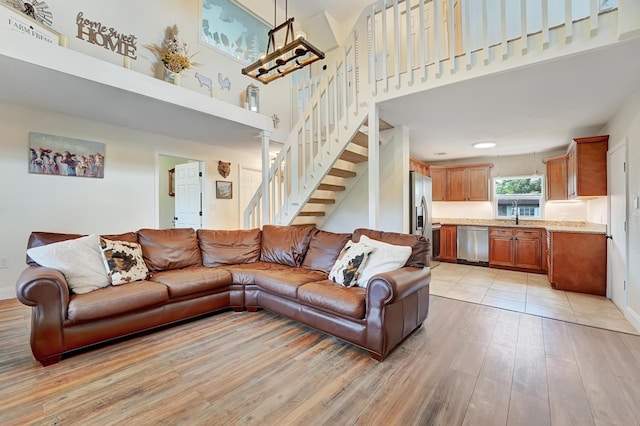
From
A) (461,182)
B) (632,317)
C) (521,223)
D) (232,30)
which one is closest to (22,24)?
(232,30)

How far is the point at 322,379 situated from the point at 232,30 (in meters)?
5.66

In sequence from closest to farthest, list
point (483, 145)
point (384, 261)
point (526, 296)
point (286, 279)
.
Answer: point (384, 261)
point (286, 279)
point (526, 296)
point (483, 145)

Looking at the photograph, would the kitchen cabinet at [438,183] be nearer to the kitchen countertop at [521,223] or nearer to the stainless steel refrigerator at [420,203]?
the kitchen countertop at [521,223]

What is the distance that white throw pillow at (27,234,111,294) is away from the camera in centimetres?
234

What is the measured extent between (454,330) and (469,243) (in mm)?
3649

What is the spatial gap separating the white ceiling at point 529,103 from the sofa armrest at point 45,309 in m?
3.53

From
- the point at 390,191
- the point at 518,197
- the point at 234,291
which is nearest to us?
the point at 234,291

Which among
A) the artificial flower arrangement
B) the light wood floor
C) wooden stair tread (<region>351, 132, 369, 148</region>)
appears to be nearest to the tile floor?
the light wood floor

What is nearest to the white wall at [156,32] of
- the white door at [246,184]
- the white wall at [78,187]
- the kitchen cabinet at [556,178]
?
the white wall at [78,187]

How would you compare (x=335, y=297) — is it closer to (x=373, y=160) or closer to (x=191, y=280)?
(x=191, y=280)

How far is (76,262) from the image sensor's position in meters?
2.42

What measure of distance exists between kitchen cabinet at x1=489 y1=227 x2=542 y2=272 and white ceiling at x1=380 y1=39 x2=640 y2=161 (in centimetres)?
162

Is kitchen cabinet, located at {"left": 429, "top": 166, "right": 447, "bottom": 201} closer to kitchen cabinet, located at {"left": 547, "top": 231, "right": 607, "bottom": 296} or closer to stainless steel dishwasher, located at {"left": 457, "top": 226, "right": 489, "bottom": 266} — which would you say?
stainless steel dishwasher, located at {"left": 457, "top": 226, "right": 489, "bottom": 266}

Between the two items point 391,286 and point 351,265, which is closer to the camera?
point 391,286
